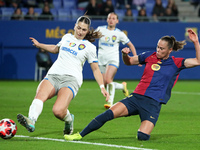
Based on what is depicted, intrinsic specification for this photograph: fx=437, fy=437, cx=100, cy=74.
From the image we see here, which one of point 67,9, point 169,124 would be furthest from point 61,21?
point 169,124

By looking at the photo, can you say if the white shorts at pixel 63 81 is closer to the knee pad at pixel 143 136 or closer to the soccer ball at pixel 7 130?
the soccer ball at pixel 7 130

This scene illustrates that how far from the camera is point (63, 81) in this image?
7.30 metres

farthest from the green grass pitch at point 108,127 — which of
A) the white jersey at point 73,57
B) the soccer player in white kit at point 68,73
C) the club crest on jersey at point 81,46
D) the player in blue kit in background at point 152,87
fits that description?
the club crest on jersey at point 81,46

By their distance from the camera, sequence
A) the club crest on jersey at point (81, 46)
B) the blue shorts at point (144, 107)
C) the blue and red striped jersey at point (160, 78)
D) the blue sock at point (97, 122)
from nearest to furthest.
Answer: the blue sock at point (97, 122) < the blue shorts at point (144, 107) < the blue and red striped jersey at point (160, 78) < the club crest on jersey at point (81, 46)

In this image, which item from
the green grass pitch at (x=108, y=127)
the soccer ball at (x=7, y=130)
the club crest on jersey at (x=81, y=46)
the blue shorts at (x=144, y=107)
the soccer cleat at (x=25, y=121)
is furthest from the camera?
the club crest on jersey at (x=81, y=46)

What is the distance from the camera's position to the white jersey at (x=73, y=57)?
24.4 ft

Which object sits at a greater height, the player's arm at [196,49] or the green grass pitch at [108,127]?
the player's arm at [196,49]

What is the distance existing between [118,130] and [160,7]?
14467mm

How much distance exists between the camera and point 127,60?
7.54 metres

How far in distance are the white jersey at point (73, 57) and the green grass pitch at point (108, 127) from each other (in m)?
1.10

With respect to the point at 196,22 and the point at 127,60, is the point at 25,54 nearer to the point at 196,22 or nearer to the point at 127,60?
the point at 196,22

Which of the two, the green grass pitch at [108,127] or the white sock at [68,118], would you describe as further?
the white sock at [68,118]

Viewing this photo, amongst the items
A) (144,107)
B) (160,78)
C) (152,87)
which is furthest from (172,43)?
(144,107)

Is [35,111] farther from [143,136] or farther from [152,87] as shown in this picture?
[152,87]
